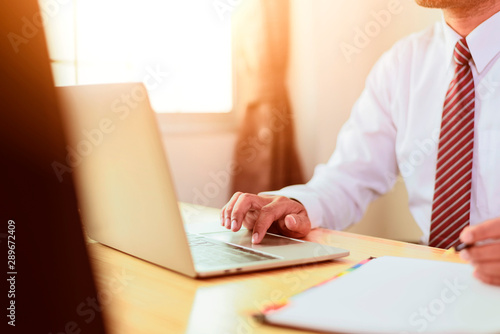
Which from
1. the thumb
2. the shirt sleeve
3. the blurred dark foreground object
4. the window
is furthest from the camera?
the window

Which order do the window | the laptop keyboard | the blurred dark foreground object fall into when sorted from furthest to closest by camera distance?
the window → the laptop keyboard → the blurred dark foreground object

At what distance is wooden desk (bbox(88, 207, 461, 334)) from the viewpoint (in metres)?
0.50

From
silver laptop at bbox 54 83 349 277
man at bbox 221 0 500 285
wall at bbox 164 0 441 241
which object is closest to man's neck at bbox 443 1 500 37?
man at bbox 221 0 500 285

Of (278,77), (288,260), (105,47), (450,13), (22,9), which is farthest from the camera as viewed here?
(278,77)

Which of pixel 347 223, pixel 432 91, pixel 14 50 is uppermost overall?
pixel 14 50

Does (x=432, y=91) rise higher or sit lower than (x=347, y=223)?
higher

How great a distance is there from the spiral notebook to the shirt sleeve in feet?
2.45

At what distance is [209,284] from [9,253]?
351 mm

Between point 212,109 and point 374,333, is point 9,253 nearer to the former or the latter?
point 374,333

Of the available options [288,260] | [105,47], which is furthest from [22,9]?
[105,47]

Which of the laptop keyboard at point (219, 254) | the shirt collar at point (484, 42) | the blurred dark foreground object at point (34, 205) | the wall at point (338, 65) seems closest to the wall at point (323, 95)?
the wall at point (338, 65)

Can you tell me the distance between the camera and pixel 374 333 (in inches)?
17.7

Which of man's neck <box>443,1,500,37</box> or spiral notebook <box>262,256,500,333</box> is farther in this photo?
man's neck <box>443,1,500,37</box>

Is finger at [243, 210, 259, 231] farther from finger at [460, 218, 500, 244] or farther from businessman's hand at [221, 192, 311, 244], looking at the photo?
finger at [460, 218, 500, 244]
